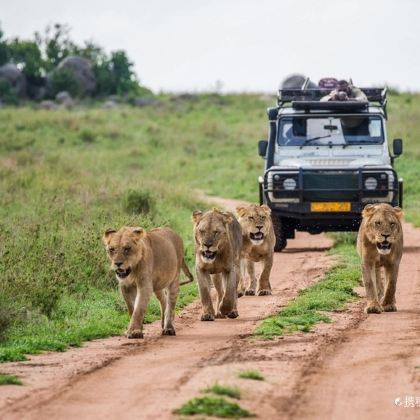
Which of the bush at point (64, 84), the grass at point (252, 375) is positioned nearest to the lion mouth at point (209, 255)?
the grass at point (252, 375)

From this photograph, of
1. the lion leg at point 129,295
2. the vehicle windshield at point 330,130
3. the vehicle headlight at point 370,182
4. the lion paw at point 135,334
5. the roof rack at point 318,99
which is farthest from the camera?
the vehicle windshield at point 330,130

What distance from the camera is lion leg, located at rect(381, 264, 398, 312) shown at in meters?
12.2

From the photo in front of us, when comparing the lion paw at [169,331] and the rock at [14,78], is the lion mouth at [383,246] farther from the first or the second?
the rock at [14,78]

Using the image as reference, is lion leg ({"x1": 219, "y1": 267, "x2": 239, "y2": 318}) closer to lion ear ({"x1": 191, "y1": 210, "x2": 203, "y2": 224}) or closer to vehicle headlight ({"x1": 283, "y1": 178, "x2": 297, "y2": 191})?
lion ear ({"x1": 191, "y1": 210, "x2": 203, "y2": 224})

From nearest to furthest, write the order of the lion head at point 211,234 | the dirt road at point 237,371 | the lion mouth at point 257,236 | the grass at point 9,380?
1. the dirt road at point 237,371
2. the grass at point 9,380
3. the lion head at point 211,234
4. the lion mouth at point 257,236

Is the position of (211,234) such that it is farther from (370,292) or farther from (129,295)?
(370,292)

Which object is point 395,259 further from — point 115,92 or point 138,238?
point 115,92

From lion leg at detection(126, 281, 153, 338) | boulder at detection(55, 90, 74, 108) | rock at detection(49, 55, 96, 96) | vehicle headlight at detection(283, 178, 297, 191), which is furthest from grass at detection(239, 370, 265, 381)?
rock at detection(49, 55, 96, 96)

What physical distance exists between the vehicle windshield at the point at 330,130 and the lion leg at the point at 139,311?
910 centimetres

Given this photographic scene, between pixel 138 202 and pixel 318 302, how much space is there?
10.9 m

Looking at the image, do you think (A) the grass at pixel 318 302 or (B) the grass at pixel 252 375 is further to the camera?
(A) the grass at pixel 318 302

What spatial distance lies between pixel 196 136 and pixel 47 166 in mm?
15374

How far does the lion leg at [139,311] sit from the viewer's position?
33.8ft

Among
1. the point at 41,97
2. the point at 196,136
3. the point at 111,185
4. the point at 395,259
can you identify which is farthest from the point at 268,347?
the point at 41,97
